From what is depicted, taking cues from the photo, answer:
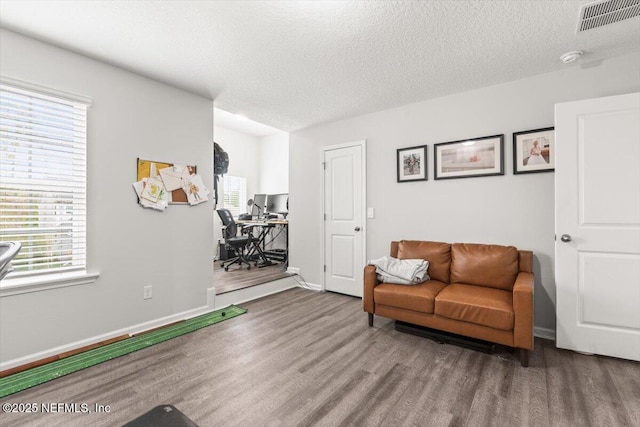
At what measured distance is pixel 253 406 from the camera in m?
1.76

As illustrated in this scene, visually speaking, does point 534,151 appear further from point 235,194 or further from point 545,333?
point 235,194

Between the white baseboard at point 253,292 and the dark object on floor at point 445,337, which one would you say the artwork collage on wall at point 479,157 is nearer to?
the dark object on floor at point 445,337

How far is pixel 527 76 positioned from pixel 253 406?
3699 millimetres

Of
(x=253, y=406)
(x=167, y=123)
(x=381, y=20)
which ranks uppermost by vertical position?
(x=381, y=20)

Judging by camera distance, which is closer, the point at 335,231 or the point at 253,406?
the point at 253,406

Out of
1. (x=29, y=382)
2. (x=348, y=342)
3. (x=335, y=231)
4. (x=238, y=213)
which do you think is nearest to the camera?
(x=29, y=382)

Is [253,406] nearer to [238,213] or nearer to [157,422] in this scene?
[157,422]

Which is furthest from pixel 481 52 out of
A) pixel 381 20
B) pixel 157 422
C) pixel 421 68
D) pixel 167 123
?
pixel 157 422

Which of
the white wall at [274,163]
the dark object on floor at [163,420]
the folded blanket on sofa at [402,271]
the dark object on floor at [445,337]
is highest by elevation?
the white wall at [274,163]

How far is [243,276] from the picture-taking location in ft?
14.7

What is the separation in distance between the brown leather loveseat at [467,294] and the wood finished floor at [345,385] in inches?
8.7

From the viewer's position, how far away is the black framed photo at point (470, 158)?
3.04 meters

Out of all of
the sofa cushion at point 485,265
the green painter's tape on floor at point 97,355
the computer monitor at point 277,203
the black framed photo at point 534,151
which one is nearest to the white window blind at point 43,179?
the green painter's tape on floor at point 97,355

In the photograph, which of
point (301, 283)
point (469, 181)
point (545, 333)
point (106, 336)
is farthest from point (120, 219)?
point (545, 333)
